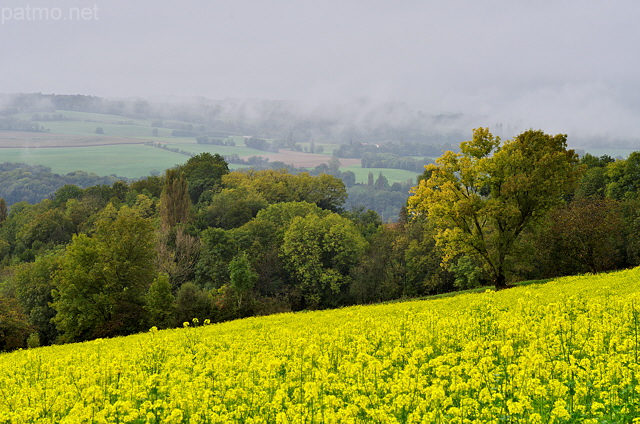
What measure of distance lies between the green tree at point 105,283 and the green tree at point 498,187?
91.5ft

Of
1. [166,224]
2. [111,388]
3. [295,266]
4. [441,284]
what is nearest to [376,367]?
[111,388]

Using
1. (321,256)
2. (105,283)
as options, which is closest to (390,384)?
(105,283)

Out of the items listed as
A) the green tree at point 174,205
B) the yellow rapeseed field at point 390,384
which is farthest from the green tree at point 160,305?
the green tree at point 174,205

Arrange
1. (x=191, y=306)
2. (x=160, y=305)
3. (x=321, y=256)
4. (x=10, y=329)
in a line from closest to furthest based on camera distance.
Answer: (x=10, y=329), (x=160, y=305), (x=191, y=306), (x=321, y=256)

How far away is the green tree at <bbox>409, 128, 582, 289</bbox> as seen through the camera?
135ft

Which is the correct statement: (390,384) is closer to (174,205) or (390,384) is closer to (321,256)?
(321,256)

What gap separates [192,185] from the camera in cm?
12319

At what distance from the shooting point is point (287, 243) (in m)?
81.2

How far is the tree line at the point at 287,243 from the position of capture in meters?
43.4

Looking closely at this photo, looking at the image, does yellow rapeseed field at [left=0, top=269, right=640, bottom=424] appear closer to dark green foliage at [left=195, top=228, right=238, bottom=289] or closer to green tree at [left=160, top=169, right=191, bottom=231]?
dark green foliage at [left=195, top=228, right=238, bottom=289]

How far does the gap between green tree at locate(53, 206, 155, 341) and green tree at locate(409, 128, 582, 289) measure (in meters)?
27.9

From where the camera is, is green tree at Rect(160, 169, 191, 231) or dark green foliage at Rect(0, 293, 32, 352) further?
green tree at Rect(160, 169, 191, 231)

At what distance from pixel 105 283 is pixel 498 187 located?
3675 cm

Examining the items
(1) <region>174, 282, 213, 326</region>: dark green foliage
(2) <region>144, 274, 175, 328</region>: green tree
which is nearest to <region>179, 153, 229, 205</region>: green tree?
(1) <region>174, 282, 213, 326</region>: dark green foliage
